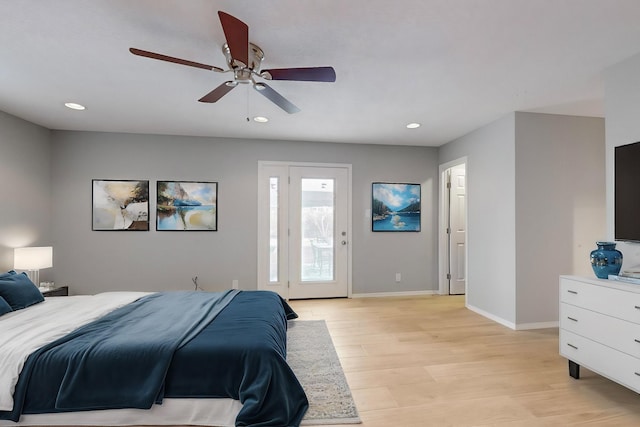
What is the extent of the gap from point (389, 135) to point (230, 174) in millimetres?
2444

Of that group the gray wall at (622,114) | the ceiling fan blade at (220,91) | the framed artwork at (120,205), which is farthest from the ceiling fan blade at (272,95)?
the framed artwork at (120,205)

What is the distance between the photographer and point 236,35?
169cm

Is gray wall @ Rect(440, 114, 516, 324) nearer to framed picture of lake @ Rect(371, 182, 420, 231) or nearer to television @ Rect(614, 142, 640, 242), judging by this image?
framed picture of lake @ Rect(371, 182, 420, 231)

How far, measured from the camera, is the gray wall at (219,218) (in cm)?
450

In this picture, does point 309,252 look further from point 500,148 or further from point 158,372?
point 158,372

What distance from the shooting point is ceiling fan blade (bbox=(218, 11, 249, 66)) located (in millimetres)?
1551

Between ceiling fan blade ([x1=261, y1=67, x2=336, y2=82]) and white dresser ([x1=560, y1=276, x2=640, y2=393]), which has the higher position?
ceiling fan blade ([x1=261, y1=67, x2=336, y2=82])

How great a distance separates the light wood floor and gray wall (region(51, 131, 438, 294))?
1.36 meters

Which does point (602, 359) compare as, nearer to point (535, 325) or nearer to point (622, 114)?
point (535, 325)

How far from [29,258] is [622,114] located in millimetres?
5976

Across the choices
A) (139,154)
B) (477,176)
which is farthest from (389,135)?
(139,154)

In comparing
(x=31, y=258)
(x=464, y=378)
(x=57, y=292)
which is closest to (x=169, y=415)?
(x=464, y=378)

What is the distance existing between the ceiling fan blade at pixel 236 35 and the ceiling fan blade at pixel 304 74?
214 millimetres

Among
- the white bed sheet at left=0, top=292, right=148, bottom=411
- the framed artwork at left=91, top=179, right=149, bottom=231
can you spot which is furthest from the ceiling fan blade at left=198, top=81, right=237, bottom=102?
the framed artwork at left=91, top=179, right=149, bottom=231
